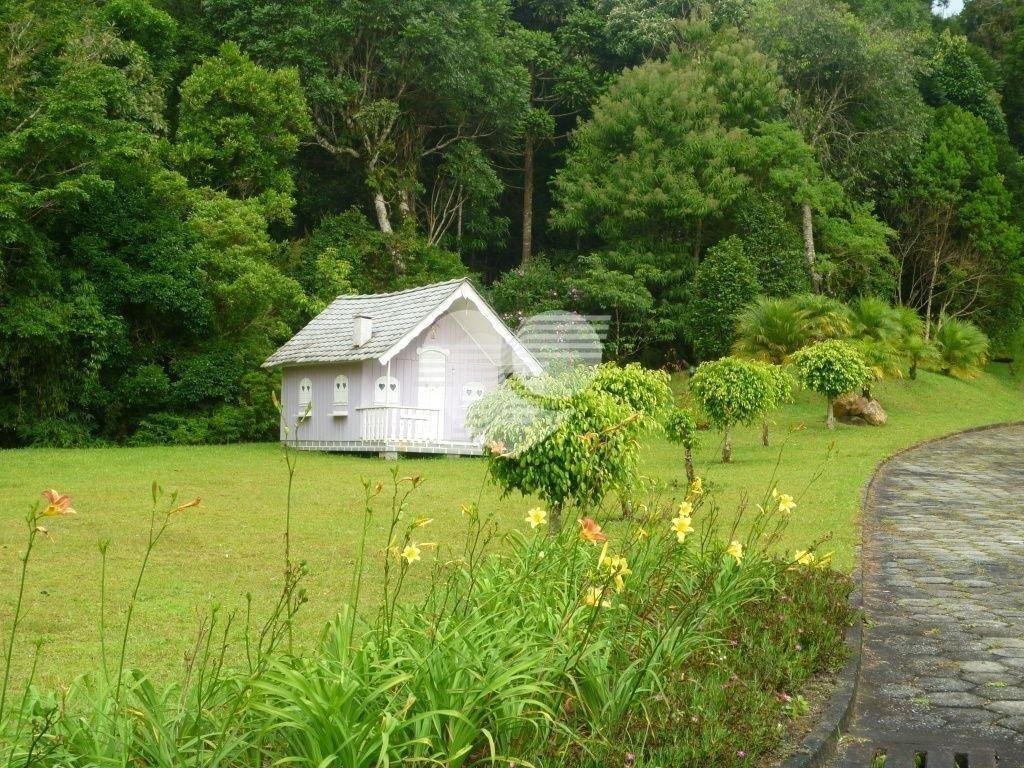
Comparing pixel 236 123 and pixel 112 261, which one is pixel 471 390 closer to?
pixel 112 261

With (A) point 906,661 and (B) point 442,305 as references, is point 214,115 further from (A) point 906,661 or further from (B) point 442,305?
(A) point 906,661

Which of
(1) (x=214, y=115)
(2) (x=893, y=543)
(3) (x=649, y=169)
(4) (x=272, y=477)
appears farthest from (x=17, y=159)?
(2) (x=893, y=543)

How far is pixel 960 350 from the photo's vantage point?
3114 centimetres

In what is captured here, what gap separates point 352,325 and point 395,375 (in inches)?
91.6

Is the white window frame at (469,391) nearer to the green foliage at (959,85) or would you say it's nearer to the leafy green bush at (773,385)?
the leafy green bush at (773,385)

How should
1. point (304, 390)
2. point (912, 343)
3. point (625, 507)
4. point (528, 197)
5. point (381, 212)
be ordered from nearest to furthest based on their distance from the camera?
1. point (625, 507)
2. point (304, 390)
3. point (912, 343)
4. point (381, 212)
5. point (528, 197)

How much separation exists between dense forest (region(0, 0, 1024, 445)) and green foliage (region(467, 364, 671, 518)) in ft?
32.0

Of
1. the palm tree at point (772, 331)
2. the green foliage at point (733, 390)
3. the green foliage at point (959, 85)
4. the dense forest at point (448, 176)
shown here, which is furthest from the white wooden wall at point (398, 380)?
the green foliage at point (959, 85)

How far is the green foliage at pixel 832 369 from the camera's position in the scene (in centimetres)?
2103

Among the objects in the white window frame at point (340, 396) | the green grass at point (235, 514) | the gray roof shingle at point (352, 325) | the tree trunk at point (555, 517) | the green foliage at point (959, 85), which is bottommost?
the green grass at point (235, 514)

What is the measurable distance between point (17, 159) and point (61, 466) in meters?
7.57

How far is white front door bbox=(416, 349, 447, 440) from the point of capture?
2034 cm

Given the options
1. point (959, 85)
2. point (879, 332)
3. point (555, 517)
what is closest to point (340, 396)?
point (555, 517)

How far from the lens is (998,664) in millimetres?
5809
